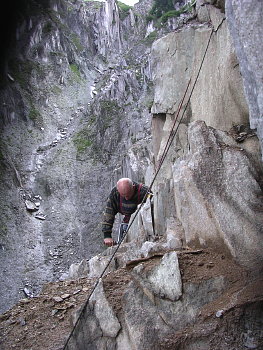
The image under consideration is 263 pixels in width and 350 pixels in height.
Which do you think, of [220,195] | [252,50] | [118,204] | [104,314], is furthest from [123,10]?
[104,314]

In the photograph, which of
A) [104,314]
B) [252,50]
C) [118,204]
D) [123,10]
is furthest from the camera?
[123,10]

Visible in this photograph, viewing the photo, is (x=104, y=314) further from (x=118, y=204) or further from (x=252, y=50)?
(x=252, y=50)

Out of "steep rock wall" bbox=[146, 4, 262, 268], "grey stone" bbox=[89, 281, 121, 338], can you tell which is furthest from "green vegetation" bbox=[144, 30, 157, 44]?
"grey stone" bbox=[89, 281, 121, 338]

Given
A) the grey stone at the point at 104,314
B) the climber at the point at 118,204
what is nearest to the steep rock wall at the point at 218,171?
the climber at the point at 118,204

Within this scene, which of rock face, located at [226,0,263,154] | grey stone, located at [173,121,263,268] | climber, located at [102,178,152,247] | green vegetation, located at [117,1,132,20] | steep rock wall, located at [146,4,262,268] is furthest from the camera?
green vegetation, located at [117,1,132,20]

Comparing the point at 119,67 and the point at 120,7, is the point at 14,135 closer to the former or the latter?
the point at 119,67

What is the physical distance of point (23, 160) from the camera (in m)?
35.7

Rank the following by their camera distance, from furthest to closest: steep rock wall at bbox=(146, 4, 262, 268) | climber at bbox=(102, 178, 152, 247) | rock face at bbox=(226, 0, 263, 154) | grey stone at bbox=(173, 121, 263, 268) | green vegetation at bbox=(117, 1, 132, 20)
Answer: green vegetation at bbox=(117, 1, 132, 20) → climber at bbox=(102, 178, 152, 247) → steep rock wall at bbox=(146, 4, 262, 268) → grey stone at bbox=(173, 121, 263, 268) → rock face at bbox=(226, 0, 263, 154)

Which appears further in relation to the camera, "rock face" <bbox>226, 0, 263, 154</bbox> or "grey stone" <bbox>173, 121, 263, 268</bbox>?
"grey stone" <bbox>173, 121, 263, 268</bbox>

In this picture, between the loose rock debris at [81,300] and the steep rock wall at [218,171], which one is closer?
the loose rock debris at [81,300]

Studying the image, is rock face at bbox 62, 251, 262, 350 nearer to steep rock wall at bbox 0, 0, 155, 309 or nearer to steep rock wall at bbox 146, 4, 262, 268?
steep rock wall at bbox 146, 4, 262, 268

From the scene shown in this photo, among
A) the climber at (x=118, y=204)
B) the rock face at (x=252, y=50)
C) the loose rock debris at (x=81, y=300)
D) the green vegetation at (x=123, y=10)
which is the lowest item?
the loose rock debris at (x=81, y=300)

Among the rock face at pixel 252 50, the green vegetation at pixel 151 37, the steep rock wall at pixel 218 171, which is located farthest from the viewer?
the green vegetation at pixel 151 37

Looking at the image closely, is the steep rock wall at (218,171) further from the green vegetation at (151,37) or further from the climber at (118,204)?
the green vegetation at (151,37)
